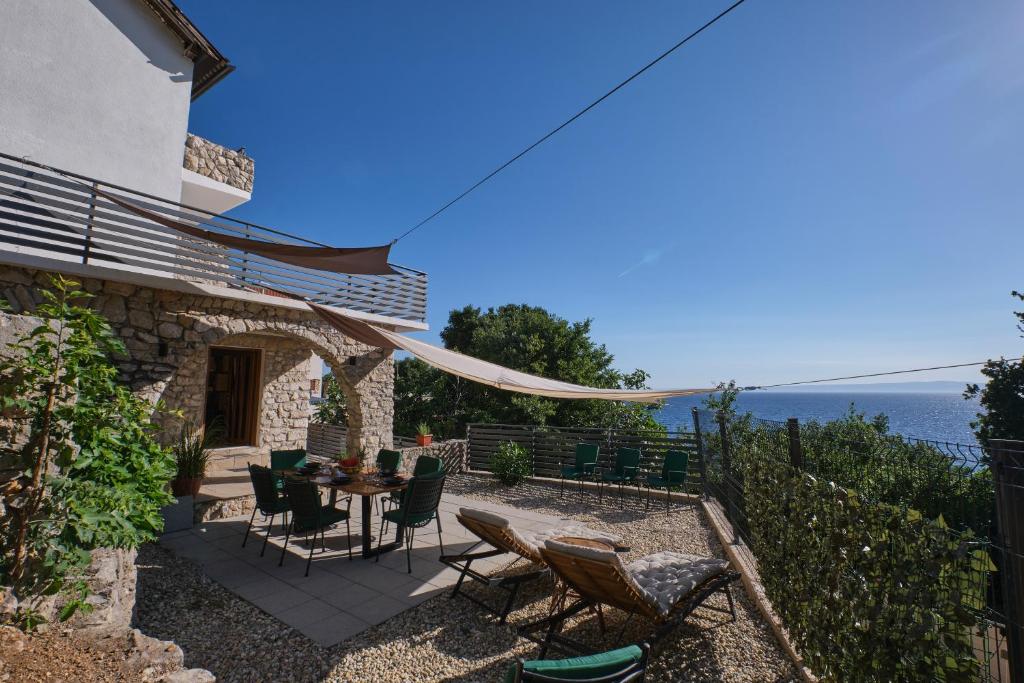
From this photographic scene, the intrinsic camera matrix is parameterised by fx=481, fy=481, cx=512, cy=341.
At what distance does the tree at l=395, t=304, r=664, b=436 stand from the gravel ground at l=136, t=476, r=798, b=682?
882 cm

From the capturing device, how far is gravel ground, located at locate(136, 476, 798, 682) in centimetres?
304

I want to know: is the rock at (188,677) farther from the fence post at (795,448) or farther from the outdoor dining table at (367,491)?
the fence post at (795,448)

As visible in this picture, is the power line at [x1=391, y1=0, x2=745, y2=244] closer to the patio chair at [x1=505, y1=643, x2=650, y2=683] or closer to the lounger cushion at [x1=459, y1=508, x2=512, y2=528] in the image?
the lounger cushion at [x1=459, y1=508, x2=512, y2=528]

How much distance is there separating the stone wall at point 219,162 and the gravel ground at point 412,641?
8.18 meters

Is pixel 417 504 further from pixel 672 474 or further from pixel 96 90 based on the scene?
pixel 96 90

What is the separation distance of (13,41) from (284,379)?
21.1 ft

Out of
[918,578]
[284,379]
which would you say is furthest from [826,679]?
[284,379]

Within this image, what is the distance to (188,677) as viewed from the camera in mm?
2328

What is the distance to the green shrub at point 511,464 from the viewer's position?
9.35 m

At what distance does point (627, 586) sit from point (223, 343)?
360 inches

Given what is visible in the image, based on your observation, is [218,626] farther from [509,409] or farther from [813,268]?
[813,268]

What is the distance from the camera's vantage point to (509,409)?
13516 mm

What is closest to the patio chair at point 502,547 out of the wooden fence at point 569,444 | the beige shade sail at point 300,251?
the beige shade sail at point 300,251

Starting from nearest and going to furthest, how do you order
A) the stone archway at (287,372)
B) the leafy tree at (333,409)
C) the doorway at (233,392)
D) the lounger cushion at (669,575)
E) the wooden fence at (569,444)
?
the lounger cushion at (669,575) < the stone archway at (287,372) < the wooden fence at (569,444) < the doorway at (233,392) < the leafy tree at (333,409)
